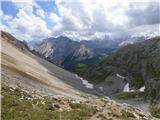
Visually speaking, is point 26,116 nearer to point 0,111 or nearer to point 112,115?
point 0,111

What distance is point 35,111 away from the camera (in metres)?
32.2

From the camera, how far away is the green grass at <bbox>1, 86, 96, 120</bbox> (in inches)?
1212

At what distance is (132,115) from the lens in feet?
118

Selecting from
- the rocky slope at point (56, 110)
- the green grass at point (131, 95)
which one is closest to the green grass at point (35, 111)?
the rocky slope at point (56, 110)

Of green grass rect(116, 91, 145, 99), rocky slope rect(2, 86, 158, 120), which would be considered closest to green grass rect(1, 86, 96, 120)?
rocky slope rect(2, 86, 158, 120)

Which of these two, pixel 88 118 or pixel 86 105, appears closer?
pixel 88 118

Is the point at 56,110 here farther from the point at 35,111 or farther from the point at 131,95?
the point at 131,95

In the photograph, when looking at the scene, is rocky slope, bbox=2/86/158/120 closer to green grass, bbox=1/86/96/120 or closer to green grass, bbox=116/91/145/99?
green grass, bbox=1/86/96/120

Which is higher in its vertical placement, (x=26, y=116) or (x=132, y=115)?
(x=132, y=115)

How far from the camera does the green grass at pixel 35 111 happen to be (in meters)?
30.8

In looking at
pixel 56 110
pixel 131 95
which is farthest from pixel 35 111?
pixel 131 95

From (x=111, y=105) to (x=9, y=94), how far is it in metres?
10.3

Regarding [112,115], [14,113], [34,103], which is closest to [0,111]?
[14,113]

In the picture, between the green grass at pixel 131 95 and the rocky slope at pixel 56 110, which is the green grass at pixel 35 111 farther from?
the green grass at pixel 131 95
